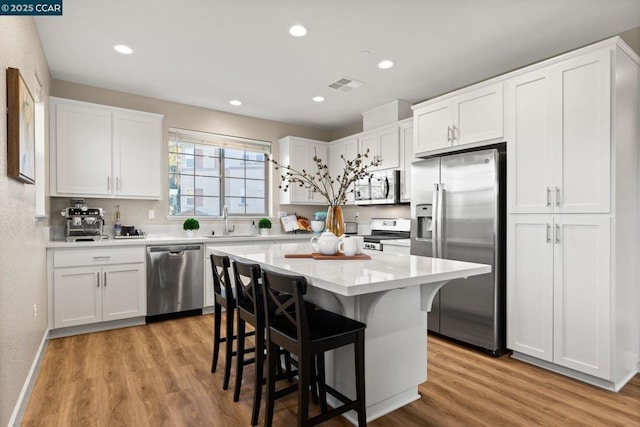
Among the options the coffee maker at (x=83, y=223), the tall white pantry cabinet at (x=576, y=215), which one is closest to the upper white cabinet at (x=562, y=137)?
the tall white pantry cabinet at (x=576, y=215)

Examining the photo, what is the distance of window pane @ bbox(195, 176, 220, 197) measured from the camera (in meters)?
4.95

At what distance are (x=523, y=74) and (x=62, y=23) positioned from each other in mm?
3682

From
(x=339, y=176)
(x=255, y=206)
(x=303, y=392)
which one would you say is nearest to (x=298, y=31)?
(x=339, y=176)

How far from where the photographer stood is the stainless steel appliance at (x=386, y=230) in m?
4.23

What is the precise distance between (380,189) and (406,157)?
1.78ft

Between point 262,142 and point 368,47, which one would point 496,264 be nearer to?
point 368,47

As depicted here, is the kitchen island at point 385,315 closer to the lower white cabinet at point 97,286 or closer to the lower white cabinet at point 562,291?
the lower white cabinet at point 562,291

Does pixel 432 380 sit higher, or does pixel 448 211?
pixel 448 211

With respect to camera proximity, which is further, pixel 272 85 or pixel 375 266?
pixel 272 85

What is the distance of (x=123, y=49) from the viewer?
3.15 metres

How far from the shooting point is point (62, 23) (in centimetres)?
276

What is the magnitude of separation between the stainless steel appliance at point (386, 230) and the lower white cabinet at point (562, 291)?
1584mm

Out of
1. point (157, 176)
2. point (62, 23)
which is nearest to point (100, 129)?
point (157, 176)

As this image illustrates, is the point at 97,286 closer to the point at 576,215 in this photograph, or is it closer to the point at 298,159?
the point at 298,159
